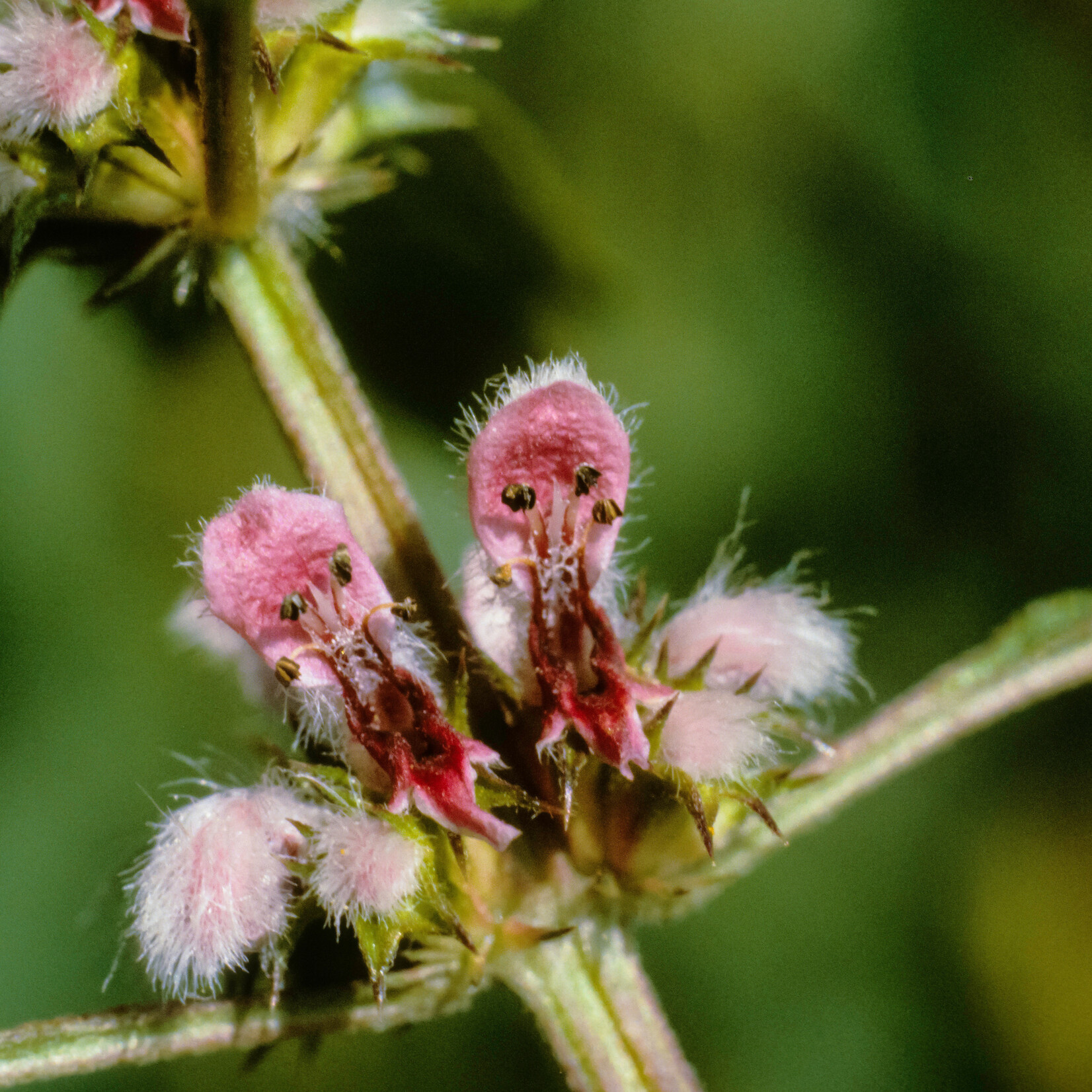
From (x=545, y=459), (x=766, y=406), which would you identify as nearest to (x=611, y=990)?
(x=545, y=459)

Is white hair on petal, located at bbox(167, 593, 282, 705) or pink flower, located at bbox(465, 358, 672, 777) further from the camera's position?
white hair on petal, located at bbox(167, 593, 282, 705)

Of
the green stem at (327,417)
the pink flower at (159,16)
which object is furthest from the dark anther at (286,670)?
the pink flower at (159,16)

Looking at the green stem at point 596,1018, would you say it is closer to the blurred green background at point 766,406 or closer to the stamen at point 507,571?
the stamen at point 507,571

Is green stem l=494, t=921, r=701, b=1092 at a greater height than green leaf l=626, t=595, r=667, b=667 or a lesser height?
lesser

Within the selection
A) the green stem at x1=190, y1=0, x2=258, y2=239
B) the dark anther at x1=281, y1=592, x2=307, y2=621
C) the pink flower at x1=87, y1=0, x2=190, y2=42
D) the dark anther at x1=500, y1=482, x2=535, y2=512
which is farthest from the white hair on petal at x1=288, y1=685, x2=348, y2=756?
the pink flower at x1=87, y1=0, x2=190, y2=42

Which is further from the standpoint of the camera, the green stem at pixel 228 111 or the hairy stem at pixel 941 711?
the hairy stem at pixel 941 711

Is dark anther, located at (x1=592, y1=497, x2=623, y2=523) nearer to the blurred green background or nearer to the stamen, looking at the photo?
the stamen

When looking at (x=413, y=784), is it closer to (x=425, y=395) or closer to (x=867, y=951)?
(x=425, y=395)
